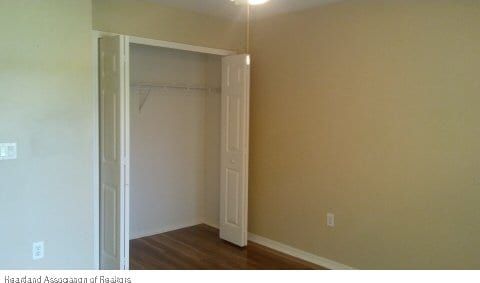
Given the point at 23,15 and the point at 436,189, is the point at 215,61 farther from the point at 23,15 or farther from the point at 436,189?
the point at 436,189

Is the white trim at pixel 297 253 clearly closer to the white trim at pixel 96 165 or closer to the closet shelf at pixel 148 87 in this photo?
the white trim at pixel 96 165

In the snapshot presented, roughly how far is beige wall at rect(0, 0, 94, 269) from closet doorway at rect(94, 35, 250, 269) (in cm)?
21

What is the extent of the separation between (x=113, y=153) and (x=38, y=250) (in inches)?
36.1

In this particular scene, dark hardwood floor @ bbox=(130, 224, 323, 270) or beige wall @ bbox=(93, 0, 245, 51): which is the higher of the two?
beige wall @ bbox=(93, 0, 245, 51)

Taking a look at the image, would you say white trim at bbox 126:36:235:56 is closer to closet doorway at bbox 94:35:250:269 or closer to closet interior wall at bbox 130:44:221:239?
closet doorway at bbox 94:35:250:269

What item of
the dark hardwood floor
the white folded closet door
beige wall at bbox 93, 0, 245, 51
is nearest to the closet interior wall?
the dark hardwood floor

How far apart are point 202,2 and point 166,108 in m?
1.42

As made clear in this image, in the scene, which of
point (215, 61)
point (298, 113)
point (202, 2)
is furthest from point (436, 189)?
point (215, 61)

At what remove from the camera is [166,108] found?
4.58m

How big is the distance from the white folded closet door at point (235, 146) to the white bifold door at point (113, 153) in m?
1.31

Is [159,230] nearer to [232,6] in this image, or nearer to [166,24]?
[166,24]

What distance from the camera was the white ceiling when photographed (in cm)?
Result: 359

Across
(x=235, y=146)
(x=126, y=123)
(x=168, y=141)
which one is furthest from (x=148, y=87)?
(x=126, y=123)

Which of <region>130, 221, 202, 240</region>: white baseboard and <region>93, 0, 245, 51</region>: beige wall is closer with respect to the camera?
<region>93, 0, 245, 51</region>: beige wall
